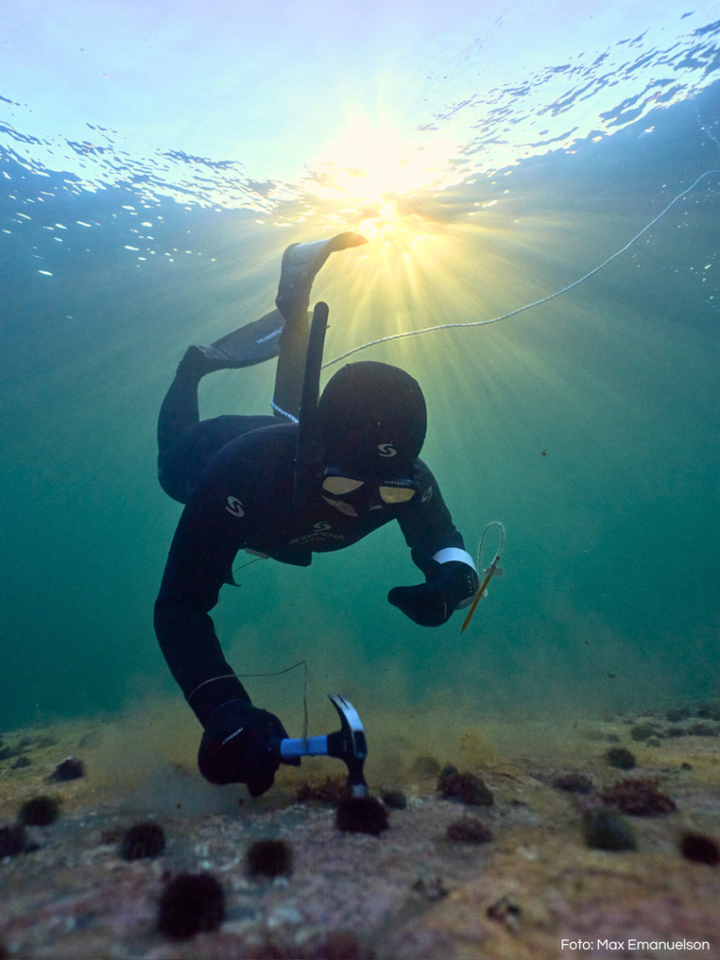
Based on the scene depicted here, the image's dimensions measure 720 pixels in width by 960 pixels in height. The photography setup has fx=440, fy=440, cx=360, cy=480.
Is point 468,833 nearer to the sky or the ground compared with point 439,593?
nearer to the ground

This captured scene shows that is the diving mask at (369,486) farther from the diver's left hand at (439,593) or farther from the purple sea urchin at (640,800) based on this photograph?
the purple sea urchin at (640,800)

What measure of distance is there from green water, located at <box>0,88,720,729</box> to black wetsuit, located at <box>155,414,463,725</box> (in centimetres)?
1127

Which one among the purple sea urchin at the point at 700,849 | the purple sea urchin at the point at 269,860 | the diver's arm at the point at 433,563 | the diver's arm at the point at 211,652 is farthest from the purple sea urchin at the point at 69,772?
the purple sea urchin at the point at 700,849

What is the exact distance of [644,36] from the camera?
9852mm

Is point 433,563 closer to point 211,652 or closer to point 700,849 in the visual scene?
point 211,652

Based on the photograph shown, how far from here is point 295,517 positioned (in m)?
3.51

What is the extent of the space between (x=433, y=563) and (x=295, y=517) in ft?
4.06

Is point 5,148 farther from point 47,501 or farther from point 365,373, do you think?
point 47,501

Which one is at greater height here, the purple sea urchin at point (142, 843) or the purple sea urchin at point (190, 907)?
the purple sea urchin at point (190, 907)

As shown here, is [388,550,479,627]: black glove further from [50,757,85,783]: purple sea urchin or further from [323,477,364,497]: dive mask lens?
[50,757,85,783]: purple sea urchin

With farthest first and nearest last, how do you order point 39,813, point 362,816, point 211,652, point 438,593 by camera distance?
point 39,813
point 438,593
point 211,652
point 362,816

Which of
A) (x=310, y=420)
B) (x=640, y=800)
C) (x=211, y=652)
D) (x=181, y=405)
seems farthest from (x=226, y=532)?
(x=640, y=800)

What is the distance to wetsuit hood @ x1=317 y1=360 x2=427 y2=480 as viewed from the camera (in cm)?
317

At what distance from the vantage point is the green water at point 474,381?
14.6 m
